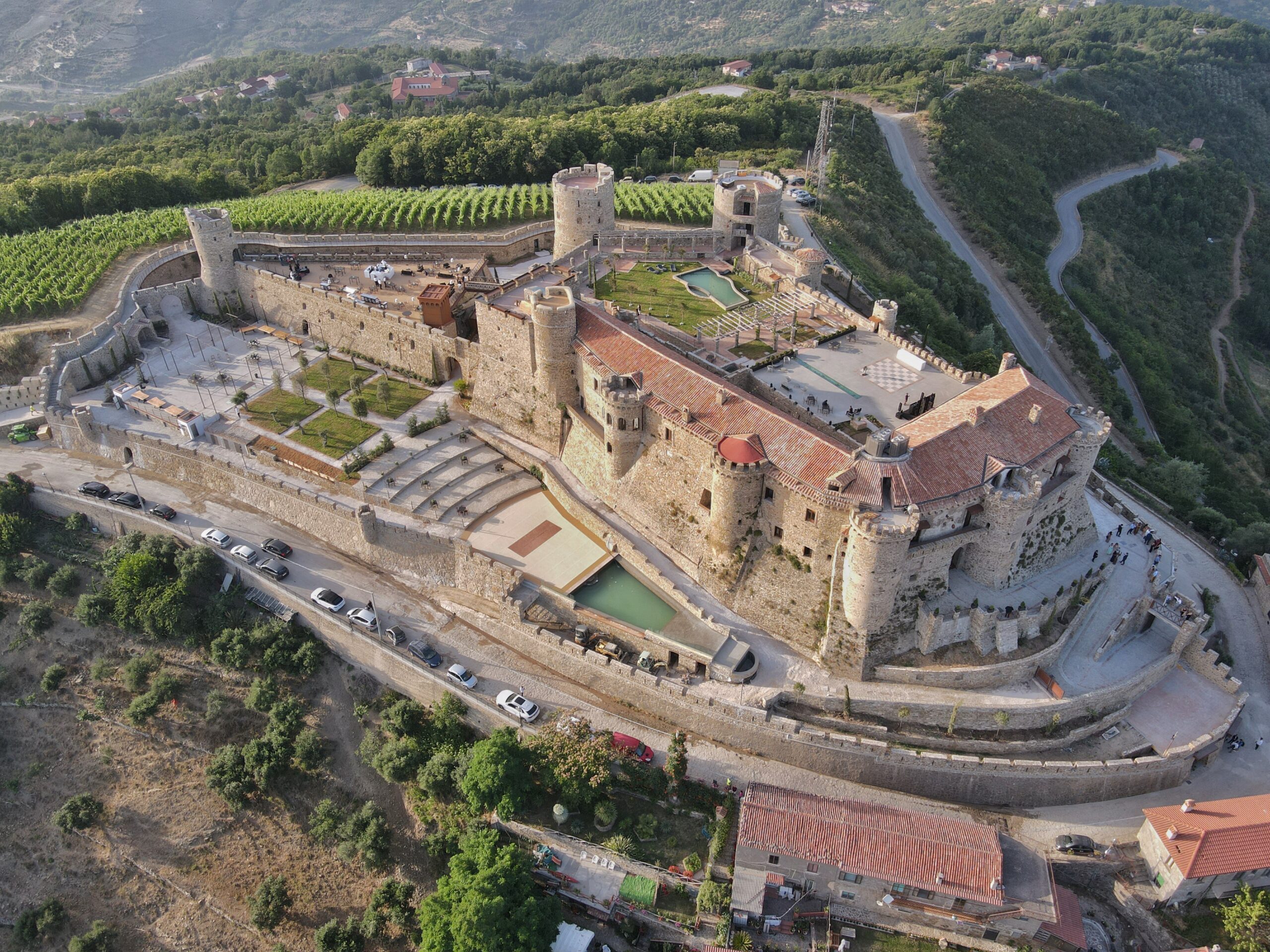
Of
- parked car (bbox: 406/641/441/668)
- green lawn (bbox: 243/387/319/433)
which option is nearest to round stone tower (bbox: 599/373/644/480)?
parked car (bbox: 406/641/441/668)

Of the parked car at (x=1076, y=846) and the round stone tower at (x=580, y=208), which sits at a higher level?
the round stone tower at (x=580, y=208)

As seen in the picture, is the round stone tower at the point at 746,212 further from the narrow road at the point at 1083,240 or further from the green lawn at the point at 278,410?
the narrow road at the point at 1083,240

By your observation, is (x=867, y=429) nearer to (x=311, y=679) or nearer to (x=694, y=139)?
(x=311, y=679)

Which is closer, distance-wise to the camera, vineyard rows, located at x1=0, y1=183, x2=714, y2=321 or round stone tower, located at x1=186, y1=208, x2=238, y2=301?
round stone tower, located at x1=186, y1=208, x2=238, y2=301

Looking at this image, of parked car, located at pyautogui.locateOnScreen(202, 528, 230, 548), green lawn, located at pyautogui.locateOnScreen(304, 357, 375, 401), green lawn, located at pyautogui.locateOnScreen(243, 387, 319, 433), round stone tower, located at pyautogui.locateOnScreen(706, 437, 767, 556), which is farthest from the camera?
green lawn, located at pyautogui.locateOnScreen(304, 357, 375, 401)

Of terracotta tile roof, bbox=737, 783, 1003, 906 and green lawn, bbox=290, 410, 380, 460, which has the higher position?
green lawn, bbox=290, 410, 380, 460

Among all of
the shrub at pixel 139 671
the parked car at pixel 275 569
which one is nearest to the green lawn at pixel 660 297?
the parked car at pixel 275 569

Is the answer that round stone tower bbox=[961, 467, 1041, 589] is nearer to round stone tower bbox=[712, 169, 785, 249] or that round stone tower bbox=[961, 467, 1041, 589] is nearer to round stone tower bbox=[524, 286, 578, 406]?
round stone tower bbox=[524, 286, 578, 406]

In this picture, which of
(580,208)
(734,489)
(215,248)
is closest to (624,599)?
(734,489)
